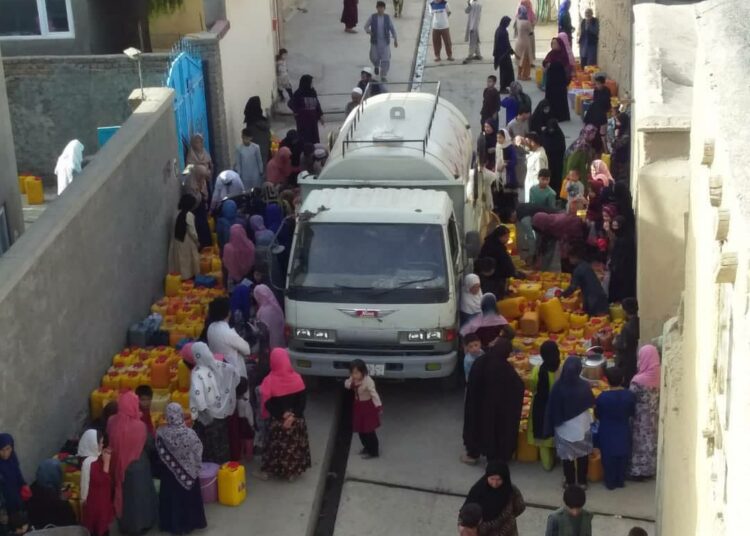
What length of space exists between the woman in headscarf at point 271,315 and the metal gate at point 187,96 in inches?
198

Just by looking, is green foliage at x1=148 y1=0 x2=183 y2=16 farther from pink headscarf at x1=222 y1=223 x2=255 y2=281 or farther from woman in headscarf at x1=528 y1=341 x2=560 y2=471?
woman in headscarf at x1=528 y1=341 x2=560 y2=471

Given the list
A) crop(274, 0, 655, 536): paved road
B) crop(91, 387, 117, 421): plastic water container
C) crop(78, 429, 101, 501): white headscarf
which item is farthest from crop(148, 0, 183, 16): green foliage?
crop(78, 429, 101, 501): white headscarf

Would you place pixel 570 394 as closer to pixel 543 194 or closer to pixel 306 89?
pixel 543 194

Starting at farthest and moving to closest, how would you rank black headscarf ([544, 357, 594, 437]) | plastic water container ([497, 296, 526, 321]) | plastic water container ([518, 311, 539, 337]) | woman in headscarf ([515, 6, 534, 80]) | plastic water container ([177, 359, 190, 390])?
woman in headscarf ([515, 6, 534, 80]) → plastic water container ([497, 296, 526, 321]) → plastic water container ([518, 311, 539, 337]) → plastic water container ([177, 359, 190, 390]) → black headscarf ([544, 357, 594, 437])

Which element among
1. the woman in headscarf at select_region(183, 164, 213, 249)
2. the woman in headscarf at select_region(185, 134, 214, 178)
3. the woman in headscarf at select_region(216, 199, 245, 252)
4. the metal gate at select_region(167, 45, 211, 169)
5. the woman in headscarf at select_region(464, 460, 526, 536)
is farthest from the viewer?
the metal gate at select_region(167, 45, 211, 169)

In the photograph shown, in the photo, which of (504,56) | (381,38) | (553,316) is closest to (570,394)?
(553,316)

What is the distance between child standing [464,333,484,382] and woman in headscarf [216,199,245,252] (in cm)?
411

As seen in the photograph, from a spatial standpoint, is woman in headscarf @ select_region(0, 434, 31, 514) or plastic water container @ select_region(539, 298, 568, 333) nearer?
woman in headscarf @ select_region(0, 434, 31, 514)

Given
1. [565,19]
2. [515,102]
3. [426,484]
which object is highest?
[565,19]

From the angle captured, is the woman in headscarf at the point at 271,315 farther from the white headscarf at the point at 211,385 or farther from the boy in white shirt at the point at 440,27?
the boy in white shirt at the point at 440,27

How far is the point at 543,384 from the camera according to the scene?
11141 mm

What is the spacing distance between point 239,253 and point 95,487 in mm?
4661

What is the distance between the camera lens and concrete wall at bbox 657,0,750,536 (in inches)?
155

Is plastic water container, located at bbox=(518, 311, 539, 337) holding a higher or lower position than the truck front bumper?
lower
